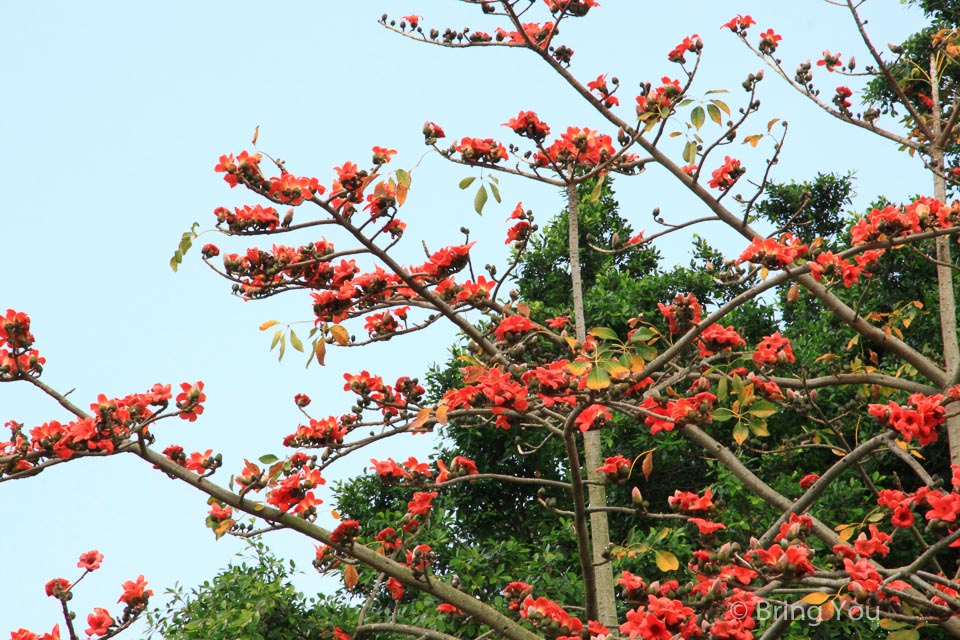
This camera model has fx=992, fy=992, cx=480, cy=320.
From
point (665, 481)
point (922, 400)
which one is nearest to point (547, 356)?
point (922, 400)

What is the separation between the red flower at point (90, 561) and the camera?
14.9 feet

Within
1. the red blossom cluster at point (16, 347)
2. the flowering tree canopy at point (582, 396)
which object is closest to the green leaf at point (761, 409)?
the flowering tree canopy at point (582, 396)

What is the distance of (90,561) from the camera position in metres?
4.57

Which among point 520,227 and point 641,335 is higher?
point 520,227

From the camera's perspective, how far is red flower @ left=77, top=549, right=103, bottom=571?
14.9 ft

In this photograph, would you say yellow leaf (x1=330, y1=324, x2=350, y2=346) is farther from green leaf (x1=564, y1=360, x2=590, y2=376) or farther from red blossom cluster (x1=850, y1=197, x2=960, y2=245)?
red blossom cluster (x1=850, y1=197, x2=960, y2=245)

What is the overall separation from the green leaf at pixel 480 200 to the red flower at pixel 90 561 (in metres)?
2.37

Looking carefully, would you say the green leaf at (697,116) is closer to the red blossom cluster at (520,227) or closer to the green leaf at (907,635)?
the red blossom cluster at (520,227)

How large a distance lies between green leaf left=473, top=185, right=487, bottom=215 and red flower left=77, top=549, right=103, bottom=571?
237cm

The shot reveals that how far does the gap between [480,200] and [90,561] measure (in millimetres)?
2441

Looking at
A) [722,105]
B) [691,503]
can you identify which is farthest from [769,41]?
[691,503]

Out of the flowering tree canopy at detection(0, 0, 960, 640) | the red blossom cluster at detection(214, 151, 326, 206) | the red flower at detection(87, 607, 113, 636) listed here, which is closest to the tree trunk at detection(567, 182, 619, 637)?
the flowering tree canopy at detection(0, 0, 960, 640)

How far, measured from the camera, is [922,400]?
15.4 ft

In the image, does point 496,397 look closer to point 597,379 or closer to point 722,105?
point 597,379
